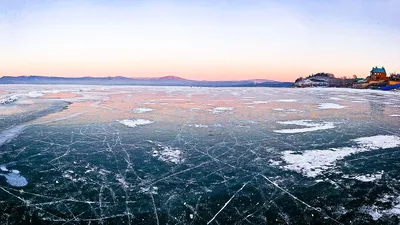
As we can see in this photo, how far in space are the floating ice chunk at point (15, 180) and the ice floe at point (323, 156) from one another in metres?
4.17

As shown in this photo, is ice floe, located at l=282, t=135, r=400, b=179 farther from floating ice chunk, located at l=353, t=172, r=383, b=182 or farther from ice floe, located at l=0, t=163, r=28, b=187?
ice floe, located at l=0, t=163, r=28, b=187

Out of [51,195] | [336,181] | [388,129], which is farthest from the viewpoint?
[388,129]

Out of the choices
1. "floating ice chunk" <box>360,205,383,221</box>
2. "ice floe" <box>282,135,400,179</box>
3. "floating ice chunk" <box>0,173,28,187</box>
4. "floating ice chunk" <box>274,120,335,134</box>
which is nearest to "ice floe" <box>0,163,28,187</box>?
"floating ice chunk" <box>0,173,28,187</box>

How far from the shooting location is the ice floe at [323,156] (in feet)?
15.0

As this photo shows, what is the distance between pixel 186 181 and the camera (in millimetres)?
4066

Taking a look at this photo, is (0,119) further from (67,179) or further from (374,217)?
(374,217)

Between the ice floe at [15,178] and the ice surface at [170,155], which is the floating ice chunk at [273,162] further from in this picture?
the ice floe at [15,178]

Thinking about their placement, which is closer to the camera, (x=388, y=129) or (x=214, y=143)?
(x=214, y=143)

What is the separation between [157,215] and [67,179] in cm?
183

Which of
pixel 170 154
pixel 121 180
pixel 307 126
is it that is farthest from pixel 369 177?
pixel 307 126

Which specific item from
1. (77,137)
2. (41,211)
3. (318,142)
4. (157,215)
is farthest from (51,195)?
→ (318,142)

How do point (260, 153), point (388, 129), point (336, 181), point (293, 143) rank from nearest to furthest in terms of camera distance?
point (336, 181) → point (260, 153) → point (293, 143) → point (388, 129)

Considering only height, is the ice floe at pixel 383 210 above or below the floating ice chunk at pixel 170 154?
below

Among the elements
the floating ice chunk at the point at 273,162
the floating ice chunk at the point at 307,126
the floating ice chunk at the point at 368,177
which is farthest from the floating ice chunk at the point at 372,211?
the floating ice chunk at the point at 307,126
